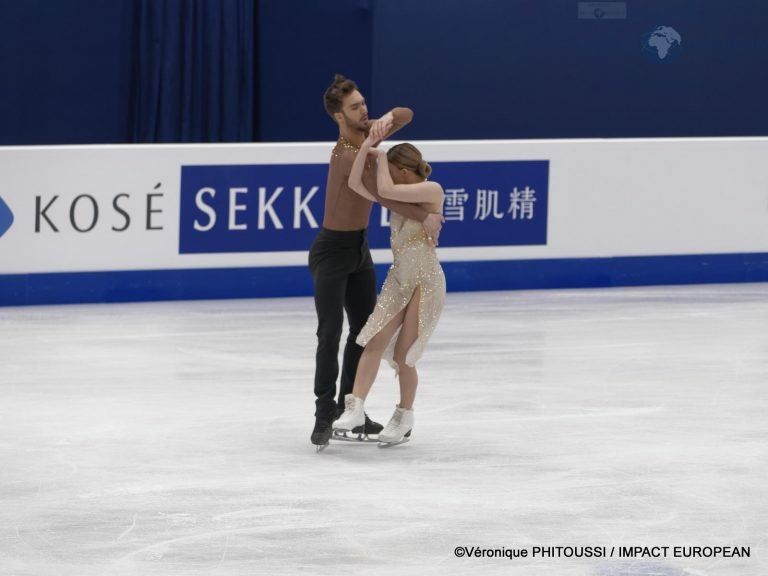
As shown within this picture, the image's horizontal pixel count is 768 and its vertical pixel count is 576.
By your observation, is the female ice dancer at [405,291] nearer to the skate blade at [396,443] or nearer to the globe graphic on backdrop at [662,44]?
the skate blade at [396,443]

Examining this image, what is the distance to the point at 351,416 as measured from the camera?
6.68 meters

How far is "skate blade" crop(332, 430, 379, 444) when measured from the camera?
6.89m

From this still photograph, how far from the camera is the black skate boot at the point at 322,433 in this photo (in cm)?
664

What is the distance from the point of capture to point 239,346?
9016 millimetres

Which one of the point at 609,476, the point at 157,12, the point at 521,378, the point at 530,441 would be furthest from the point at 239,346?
the point at 157,12

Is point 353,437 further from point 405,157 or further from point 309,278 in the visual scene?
point 309,278

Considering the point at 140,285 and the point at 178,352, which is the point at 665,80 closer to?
the point at 140,285

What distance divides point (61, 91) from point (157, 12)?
45.2 inches

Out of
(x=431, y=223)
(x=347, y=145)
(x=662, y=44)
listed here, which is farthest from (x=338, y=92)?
(x=662, y=44)

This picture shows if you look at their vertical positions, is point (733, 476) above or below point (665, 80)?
below

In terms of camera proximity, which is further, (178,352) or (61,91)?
(61,91)

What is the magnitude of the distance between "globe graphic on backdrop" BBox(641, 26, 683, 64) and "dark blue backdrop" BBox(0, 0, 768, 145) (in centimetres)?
7

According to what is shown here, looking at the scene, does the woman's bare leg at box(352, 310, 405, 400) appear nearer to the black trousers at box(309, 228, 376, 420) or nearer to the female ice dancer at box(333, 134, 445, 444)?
the female ice dancer at box(333, 134, 445, 444)

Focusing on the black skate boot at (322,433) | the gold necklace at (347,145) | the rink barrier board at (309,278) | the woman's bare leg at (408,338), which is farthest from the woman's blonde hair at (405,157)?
the rink barrier board at (309,278)
